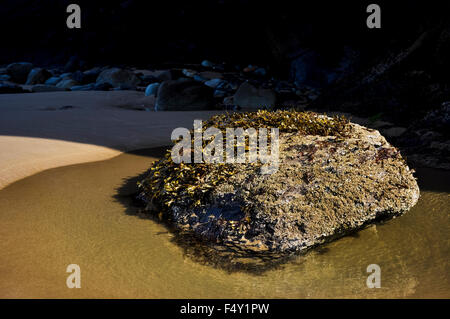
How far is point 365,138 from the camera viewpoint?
10.7 feet

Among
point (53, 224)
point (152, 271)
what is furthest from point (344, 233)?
point (53, 224)

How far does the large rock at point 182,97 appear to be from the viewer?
28.0ft

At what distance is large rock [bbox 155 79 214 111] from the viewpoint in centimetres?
854

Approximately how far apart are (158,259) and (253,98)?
759 cm

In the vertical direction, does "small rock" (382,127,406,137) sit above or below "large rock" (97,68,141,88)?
below

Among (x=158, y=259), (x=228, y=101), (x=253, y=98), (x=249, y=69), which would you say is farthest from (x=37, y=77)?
(x=158, y=259)

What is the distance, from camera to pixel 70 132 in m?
5.43

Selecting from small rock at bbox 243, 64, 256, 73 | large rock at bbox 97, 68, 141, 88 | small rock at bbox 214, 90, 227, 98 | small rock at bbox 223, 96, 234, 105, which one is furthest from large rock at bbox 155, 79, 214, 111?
small rock at bbox 243, 64, 256, 73

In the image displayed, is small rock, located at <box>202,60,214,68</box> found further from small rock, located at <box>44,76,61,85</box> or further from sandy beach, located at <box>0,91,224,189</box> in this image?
sandy beach, located at <box>0,91,224,189</box>

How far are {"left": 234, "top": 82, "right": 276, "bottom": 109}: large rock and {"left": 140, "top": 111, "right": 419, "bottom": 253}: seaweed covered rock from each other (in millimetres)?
6361
